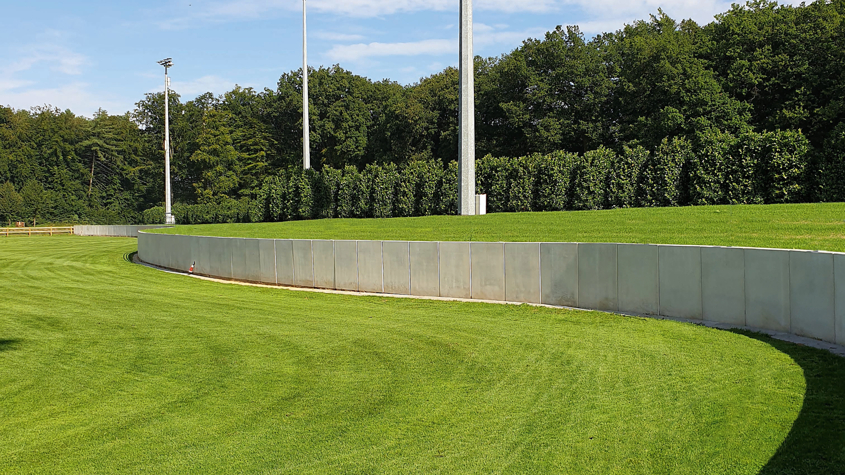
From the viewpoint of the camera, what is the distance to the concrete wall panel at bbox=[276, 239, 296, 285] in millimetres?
18391

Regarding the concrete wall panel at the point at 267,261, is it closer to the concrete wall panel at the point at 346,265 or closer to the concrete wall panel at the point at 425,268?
the concrete wall panel at the point at 346,265

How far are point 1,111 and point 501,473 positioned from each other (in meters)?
115

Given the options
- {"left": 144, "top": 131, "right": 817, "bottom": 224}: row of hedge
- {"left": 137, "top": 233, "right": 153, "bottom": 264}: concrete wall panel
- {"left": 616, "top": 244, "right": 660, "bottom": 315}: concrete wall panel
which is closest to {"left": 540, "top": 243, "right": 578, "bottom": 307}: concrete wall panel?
{"left": 616, "top": 244, "right": 660, "bottom": 315}: concrete wall panel

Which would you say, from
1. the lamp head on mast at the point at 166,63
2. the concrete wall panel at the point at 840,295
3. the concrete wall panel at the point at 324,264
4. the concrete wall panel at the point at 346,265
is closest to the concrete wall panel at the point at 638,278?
the concrete wall panel at the point at 840,295

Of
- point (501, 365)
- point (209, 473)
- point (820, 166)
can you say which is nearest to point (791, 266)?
point (501, 365)

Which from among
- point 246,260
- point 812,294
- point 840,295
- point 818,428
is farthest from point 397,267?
point 818,428

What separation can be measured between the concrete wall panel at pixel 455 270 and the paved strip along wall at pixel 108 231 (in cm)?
4534

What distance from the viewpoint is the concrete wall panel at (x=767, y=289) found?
991 centimetres

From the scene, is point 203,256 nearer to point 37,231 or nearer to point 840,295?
point 840,295

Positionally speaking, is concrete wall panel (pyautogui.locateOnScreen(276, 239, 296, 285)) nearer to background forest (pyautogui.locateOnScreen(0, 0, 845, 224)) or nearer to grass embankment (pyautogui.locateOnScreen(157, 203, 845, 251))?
grass embankment (pyautogui.locateOnScreen(157, 203, 845, 251))

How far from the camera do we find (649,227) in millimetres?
16531

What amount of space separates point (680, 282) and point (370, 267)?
308 inches

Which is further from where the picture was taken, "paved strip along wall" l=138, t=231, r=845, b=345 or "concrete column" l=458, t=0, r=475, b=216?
"concrete column" l=458, t=0, r=475, b=216

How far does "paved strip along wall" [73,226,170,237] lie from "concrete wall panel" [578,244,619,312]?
160 feet
